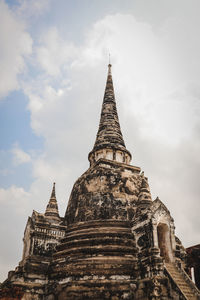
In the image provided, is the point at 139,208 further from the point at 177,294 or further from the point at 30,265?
the point at 30,265

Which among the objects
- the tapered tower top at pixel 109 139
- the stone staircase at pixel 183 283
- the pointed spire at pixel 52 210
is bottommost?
the stone staircase at pixel 183 283

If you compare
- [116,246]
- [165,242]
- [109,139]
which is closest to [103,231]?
[116,246]

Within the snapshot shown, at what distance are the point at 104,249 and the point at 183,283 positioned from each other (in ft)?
11.3

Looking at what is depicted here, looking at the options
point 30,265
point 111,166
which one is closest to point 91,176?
point 111,166

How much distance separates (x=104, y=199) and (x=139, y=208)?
6.77 ft

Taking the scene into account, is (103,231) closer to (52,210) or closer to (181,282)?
(52,210)

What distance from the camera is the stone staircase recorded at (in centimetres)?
1100

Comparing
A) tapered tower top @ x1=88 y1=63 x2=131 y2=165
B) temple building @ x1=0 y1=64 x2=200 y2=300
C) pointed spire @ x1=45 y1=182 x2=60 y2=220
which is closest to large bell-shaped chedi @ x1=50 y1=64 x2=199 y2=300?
temple building @ x1=0 y1=64 x2=200 y2=300

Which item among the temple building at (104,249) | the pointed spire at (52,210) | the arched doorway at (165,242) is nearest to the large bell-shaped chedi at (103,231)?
the temple building at (104,249)

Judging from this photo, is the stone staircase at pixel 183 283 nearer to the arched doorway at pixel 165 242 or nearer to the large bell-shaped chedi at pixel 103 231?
the arched doorway at pixel 165 242

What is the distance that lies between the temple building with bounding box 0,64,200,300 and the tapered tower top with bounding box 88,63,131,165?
6.54 feet

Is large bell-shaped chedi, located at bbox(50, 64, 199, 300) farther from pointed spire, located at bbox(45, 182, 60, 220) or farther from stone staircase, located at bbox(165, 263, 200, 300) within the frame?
pointed spire, located at bbox(45, 182, 60, 220)

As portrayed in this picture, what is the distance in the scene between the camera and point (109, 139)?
2008 centimetres

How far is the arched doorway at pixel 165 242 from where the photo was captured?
523 inches
